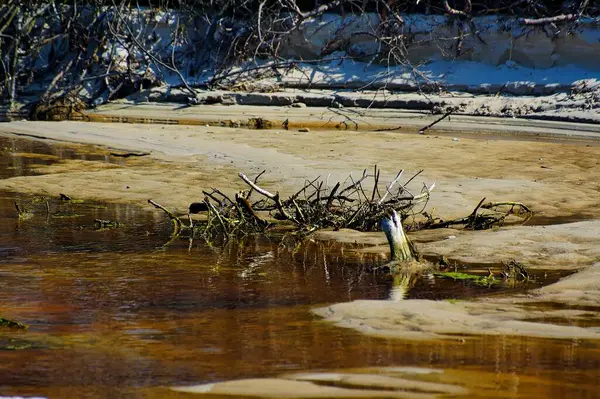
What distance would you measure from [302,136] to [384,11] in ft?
16.6

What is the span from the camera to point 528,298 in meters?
4.67

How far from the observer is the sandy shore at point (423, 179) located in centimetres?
430

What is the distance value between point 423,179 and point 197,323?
4.78 metres

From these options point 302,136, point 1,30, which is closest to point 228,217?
point 302,136

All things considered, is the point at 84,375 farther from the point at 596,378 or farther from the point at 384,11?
the point at 384,11

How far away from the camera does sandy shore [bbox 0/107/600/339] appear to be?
169 inches

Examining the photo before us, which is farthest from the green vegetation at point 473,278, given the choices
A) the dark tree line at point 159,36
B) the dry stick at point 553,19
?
the dry stick at point 553,19

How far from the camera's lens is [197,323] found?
168 inches

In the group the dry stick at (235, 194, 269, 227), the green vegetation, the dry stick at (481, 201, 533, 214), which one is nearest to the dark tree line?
the dry stick at (481, 201, 533, 214)

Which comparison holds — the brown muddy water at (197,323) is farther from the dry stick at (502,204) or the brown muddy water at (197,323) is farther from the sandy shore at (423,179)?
the dry stick at (502,204)

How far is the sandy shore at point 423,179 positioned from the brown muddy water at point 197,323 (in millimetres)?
267

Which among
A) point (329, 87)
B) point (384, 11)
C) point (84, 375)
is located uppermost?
point (384, 11)

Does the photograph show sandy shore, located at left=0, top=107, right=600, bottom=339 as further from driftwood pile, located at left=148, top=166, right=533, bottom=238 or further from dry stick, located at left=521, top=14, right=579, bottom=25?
dry stick, located at left=521, top=14, right=579, bottom=25

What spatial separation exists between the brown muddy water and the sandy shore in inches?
10.5
